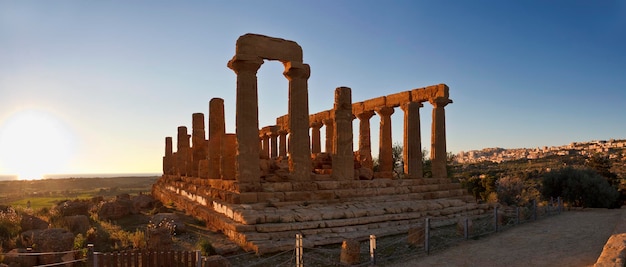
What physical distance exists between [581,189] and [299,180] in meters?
19.5

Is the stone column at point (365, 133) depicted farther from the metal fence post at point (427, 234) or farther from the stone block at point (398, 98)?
the metal fence post at point (427, 234)

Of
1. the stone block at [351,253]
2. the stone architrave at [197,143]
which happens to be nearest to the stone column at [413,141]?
the stone architrave at [197,143]

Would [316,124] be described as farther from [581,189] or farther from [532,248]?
[532,248]

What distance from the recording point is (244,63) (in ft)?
48.0

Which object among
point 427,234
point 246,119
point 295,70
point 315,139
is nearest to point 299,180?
point 246,119

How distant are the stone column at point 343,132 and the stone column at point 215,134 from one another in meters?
4.86

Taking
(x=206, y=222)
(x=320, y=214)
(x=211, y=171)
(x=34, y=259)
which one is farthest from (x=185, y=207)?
(x=34, y=259)

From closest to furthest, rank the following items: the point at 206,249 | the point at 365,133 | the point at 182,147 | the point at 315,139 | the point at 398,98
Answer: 1. the point at 206,249
2. the point at 398,98
3. the point at 365,133
4. the point at 182,147
5. the point at 315,139

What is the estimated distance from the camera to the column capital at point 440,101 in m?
20.8

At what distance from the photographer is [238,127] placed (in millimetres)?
14711

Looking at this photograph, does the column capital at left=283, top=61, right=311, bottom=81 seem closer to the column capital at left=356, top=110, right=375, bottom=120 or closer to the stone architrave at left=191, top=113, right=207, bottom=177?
the stone architrave at left=191, top=113, right=207, bottom=177

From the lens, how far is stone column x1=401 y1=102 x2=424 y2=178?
70.1 ft

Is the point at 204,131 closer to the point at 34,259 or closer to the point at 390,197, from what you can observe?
the point at 390,197

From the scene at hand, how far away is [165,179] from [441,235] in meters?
21.1
